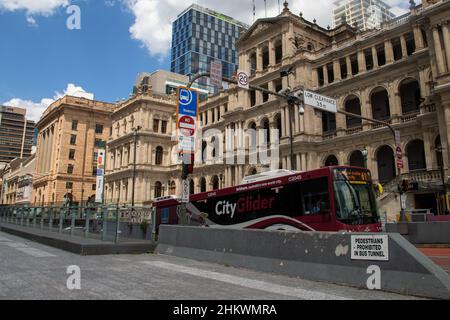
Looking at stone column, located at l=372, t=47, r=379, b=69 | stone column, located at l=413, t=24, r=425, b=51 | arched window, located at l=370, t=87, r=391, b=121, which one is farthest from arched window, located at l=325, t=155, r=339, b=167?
stone column, located at l=413, t=24, r=425, b=51

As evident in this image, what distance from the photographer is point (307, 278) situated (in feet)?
24.2

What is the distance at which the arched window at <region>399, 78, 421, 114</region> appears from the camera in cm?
3306

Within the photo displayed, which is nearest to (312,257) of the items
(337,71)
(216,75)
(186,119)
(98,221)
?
(186,119)

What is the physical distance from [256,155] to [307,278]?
34985mm

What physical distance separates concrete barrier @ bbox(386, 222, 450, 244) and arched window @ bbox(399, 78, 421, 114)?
17.2 metres

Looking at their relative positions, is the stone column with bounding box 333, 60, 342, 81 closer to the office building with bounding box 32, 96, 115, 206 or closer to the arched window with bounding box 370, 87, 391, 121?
the arched window with bounding box 370, 87, 391, 121

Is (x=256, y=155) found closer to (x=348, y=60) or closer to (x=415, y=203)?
(x=348, y=60)

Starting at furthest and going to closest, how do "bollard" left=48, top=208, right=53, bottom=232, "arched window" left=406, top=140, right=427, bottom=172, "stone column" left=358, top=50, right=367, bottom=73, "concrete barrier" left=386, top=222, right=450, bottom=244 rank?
"stone column" left=358, top=50, right=367, bottom=73, "arched window" left=406, top=140, right=427, bottom=172, "bollard" left=48, top=208, right=53, bottom=232, "concrete barrier" left=386, top=222, right=450, bottom=244

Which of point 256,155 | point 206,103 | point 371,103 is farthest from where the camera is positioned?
point 206,103

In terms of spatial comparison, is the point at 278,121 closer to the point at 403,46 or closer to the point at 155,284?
the point at 403,46

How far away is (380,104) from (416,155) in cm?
693

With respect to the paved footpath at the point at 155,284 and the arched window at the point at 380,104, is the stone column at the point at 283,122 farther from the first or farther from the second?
the paved footpath at the point at 155,284

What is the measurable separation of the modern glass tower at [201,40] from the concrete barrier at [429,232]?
112m
